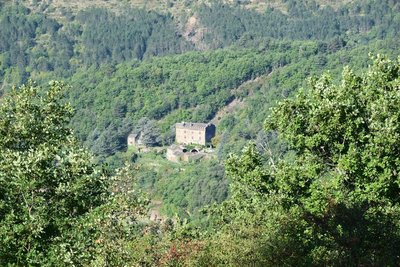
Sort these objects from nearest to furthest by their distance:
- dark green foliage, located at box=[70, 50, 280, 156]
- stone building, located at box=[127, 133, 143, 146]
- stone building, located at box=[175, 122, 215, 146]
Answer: stone building, located at box=[175, 122, 215, 146] < stone building, located at box=[127, 133, 143, 146] < dark green foliage, located at box=[70, 50, 280, 156]

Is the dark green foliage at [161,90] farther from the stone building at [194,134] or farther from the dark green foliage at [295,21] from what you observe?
the dark green foliage at [295,21]

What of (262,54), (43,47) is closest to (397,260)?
(262,54)

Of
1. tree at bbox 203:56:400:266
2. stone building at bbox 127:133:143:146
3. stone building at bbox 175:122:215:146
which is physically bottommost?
stone building at bbox 127:133:143:146

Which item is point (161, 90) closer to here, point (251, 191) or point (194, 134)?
point (194, 134)

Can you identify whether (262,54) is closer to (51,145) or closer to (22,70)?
Result: (22,70)

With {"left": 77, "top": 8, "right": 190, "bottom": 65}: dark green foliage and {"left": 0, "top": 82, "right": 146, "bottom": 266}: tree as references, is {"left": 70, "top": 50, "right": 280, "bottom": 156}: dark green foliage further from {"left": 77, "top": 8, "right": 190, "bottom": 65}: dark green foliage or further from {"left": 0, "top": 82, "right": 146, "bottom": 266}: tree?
{"left": 0, "top": 82, "right": 146, "bottom": 266}: tree

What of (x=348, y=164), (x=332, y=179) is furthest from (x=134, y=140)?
(x=348, y=164)

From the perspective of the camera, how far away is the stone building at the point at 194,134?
113219 mm

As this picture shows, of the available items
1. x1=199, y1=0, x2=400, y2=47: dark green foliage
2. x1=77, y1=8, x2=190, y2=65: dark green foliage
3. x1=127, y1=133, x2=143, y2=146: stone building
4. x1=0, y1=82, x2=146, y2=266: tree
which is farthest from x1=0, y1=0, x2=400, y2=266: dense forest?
x1=77, y1=8, x2=190, y2=65: dark green foliage

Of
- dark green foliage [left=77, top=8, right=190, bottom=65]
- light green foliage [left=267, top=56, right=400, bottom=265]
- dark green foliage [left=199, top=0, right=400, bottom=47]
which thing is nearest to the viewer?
light green foliage [left=267, top=56, right=400, bottom=265]

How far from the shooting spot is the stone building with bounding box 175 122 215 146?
113219 millimetres

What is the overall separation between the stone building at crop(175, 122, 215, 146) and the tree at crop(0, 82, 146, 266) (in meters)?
94.8

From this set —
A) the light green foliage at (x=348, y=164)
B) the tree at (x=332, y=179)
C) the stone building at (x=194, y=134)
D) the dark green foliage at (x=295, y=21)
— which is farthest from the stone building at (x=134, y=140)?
the light green foliage at (x=348, y=164)

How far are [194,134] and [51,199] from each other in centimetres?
9851
